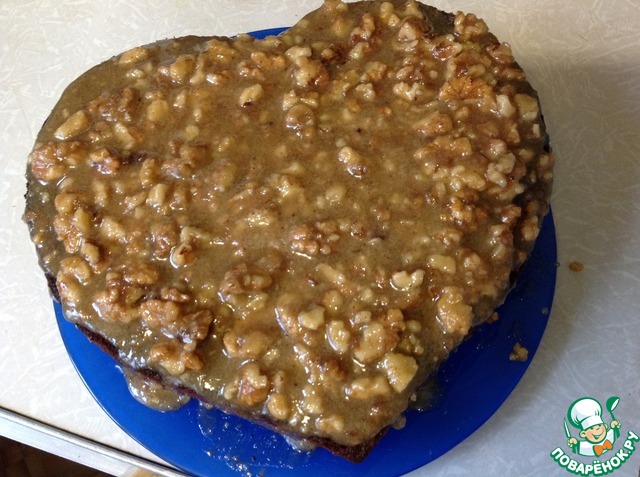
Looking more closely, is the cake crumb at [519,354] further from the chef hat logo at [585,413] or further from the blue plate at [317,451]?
the chef hat logo at [585,413]

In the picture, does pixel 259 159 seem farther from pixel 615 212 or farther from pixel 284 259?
pixel 615 212

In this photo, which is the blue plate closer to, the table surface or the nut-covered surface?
the table surface

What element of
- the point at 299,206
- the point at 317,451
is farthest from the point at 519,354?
the point at 299,206

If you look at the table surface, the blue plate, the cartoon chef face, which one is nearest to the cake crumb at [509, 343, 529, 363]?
the blue plate

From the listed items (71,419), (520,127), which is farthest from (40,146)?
(520,127)

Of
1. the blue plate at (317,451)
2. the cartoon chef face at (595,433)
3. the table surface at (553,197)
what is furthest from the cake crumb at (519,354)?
the cartoon chef face at (595,433)

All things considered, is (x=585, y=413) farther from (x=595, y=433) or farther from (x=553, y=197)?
(x=553, y=197)
